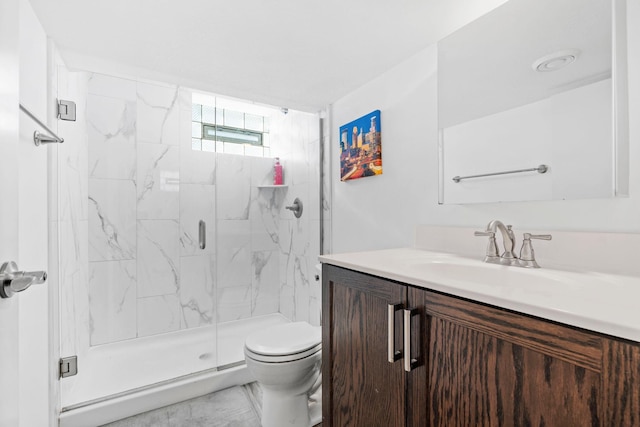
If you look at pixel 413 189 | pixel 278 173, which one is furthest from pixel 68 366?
pixel 413 189

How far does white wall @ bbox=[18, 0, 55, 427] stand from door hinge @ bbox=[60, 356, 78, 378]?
14cm

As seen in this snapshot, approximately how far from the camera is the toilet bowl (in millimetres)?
1453

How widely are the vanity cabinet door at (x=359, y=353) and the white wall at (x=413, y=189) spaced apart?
581 mm

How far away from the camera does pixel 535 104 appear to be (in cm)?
107

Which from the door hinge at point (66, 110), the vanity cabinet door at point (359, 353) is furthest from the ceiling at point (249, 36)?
the vanity cabinet door at point (359, 353)

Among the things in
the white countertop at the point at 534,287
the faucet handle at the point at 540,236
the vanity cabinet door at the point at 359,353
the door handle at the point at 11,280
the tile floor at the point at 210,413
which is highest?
the faucet handle at the point at 540,236

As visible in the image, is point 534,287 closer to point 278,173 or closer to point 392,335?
point 392,335

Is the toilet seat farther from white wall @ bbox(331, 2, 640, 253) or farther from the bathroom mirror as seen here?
the bathroom mirror

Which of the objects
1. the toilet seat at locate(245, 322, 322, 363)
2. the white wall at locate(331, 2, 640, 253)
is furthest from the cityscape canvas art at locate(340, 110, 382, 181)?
the toilet seat at locate(245, 322, 322, 363)

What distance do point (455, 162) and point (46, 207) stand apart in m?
1.83

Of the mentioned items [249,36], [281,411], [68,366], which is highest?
[249,36]

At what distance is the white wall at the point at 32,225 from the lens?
1086 mm

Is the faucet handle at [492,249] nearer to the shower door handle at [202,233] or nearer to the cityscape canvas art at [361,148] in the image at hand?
the cityscape canvas art at [361,148]

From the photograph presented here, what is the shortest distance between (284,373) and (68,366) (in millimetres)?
1122
